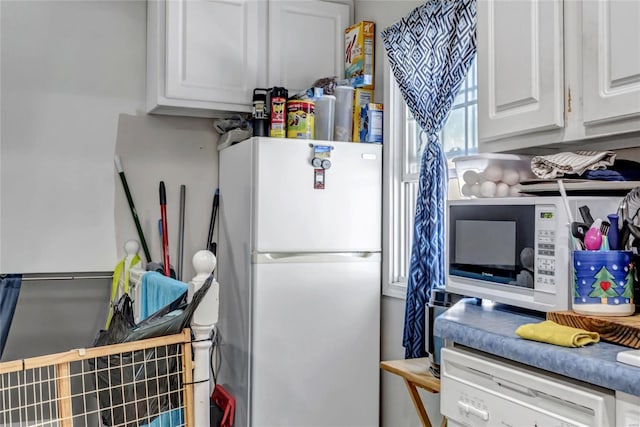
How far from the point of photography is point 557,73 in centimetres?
180

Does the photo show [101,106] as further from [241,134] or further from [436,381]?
[436,381]

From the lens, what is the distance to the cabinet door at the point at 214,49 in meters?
2.91

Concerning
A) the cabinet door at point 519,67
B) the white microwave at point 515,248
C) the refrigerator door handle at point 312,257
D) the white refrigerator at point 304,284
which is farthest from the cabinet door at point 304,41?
the white microwave at point 515,248

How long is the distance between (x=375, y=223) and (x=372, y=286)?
302mm

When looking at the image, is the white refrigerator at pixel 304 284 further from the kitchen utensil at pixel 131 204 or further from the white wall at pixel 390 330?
the kitchen utensil at pixel 131 204

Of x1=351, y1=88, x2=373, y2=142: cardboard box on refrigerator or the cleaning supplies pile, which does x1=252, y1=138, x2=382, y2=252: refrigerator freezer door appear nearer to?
x1=351, y1=88, x2=373, y2=142: cardboard box on refrigerator

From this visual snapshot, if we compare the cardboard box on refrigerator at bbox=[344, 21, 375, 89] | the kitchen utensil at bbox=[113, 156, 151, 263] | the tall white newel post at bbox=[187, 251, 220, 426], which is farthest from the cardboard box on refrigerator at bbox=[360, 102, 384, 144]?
the tall white newel post at bbox=[187, 251, 220, 426]

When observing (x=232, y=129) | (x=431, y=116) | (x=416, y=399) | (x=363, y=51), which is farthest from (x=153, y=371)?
(x=363, y=51)

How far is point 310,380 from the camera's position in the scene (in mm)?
2812

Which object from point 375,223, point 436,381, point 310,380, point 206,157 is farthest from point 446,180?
point 206,157

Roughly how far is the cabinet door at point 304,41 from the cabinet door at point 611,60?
171cm

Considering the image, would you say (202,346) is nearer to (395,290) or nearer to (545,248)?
(545,248)

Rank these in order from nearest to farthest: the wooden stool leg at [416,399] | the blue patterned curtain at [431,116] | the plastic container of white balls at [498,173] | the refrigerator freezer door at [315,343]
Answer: the plastic container of white balls at [498,173] < the wooden stool leg at [416,399] < the blue patterned curtain at [431,116] < the refrigerator freezer door at [315,343]

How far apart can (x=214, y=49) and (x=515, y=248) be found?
6.07ft
